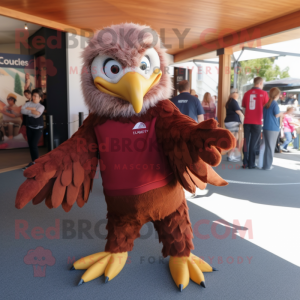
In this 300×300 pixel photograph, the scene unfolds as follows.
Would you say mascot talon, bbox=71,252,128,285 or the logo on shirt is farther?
mascot talon, bbox=71,252,128,285

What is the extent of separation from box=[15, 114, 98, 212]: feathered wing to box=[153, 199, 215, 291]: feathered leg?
502mm

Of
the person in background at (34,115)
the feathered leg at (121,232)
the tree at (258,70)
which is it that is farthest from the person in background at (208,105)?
the feathered leg at (121,232)

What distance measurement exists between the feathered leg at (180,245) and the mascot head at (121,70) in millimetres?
655

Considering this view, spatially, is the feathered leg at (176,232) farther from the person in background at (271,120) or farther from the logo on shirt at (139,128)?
the person in background at (271,120)

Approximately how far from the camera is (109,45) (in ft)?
4.18

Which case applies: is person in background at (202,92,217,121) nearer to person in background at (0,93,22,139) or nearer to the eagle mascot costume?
person in background at (0,93,22,139)

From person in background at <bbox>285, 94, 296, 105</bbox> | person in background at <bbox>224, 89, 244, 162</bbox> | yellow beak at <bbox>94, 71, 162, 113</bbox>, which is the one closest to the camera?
yellow beak at <bbox>94, 71, 162, 113</bbox>

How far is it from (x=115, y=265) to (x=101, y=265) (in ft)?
0.28

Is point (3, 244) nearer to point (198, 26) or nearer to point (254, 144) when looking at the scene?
point (254, 144)

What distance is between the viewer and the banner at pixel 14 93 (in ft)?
19.7

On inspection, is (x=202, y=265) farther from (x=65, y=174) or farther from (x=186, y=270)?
(x=65, y=174)

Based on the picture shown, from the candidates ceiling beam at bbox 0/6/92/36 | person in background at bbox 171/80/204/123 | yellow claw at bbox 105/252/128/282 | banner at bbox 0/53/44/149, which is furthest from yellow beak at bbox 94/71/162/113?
banner at bbox 0/53/44/149

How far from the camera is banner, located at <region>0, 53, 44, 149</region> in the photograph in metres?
6.02

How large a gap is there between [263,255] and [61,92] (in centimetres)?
497
